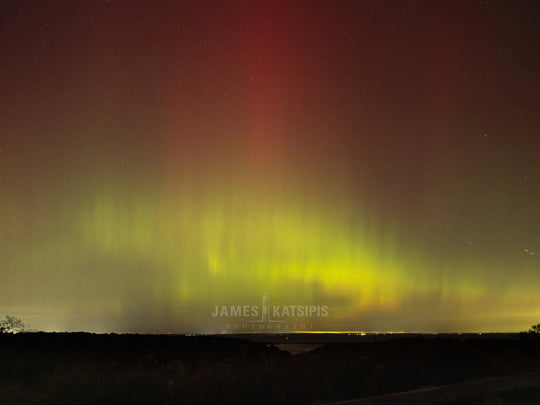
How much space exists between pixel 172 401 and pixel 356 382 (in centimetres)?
579

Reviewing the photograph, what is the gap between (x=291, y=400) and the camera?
16.4m

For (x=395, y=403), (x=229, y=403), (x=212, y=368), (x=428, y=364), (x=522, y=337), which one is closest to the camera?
(x=395, y=403)

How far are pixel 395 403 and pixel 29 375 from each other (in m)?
12.0

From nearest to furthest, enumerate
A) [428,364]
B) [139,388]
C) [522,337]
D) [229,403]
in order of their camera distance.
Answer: [229,403] < [139,388] < [428,364] < [522,337]

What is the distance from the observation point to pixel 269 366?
22656 millimetres

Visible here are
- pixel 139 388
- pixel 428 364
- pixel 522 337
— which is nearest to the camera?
pixel 139 388

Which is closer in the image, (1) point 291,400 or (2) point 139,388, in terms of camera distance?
(1) point 291,400

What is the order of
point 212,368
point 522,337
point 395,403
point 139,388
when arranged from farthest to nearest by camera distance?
point 522,337 → point 212,368 → point 139,388 → point 395,403

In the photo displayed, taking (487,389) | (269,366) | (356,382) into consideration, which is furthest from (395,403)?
(269,366)

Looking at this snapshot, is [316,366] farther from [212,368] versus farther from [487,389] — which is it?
[487,389]

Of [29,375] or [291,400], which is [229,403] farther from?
[29,375]

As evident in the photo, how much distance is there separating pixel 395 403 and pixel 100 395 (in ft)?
23.3

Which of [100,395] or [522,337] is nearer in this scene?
[100,395]

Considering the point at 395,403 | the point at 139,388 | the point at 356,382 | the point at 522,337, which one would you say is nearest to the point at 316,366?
the point at 356,382
